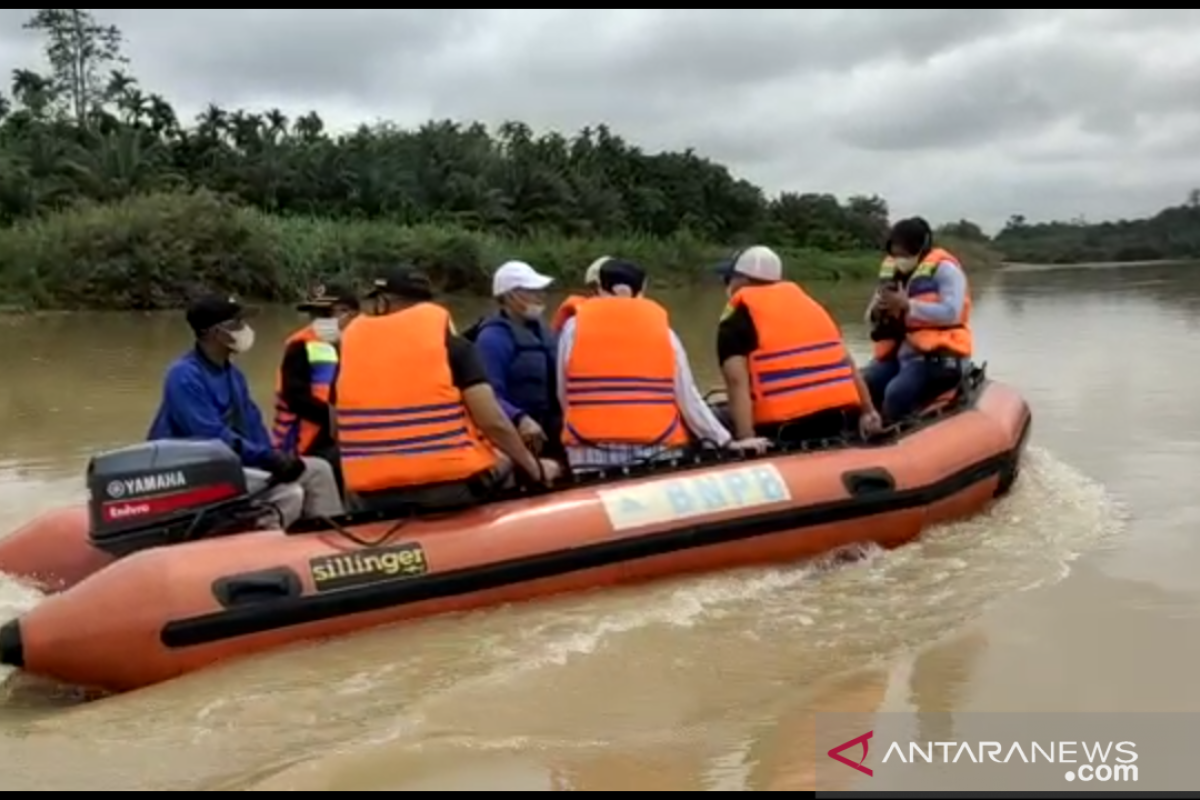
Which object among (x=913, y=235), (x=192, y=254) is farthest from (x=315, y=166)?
(x=913, y=235)

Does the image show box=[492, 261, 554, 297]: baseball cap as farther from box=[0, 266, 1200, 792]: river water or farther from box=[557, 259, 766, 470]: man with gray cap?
box=[0, 266, 1200, 792]: river water

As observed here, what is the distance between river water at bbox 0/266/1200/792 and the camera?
340 centimetres

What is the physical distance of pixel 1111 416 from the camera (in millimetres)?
9305

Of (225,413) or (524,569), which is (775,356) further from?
A: (225,413)

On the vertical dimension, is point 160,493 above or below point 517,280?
below

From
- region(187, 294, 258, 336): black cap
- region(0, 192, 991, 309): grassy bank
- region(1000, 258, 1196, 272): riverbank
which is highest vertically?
region(0, 192, 991, 309): grassy bank

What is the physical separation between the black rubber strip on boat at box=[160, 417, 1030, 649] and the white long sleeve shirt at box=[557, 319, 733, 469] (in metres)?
0.40

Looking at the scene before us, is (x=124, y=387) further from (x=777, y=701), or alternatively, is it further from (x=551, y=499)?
(x=777, y=701)

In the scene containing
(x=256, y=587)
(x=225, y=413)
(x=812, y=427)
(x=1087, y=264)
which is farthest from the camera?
(x=1087, y=264)

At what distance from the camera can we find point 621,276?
209 inches

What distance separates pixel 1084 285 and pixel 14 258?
79.7 feet

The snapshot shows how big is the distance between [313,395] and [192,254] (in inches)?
659

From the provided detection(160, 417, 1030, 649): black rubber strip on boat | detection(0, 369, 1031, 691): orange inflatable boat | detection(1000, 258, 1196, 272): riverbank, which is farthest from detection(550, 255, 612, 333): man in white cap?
detection(1000, 258, 1196, 272): riverbank

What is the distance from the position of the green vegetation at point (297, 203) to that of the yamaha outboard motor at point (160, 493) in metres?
16.3
